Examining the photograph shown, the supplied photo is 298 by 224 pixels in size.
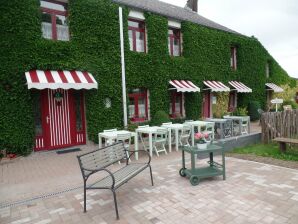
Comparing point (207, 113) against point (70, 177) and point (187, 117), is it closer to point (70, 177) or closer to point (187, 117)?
point (187, 117)

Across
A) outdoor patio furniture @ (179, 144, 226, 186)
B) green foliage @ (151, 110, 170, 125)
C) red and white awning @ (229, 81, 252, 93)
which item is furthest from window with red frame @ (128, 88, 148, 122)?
red and white awning @ (229, 81, 252, 93)

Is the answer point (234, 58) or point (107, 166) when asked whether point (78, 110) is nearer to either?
point (107, 166)

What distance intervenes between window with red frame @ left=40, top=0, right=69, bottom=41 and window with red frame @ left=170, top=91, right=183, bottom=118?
6788 millimetres

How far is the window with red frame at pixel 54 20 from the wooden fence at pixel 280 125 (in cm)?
912

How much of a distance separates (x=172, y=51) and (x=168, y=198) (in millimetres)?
10854

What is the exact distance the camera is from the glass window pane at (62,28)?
9887mm

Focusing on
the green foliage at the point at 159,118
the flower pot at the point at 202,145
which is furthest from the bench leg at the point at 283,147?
the green foliage at the point at 159,118

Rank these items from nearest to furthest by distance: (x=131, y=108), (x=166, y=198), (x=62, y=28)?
(x=166, y=198) → (x=62, y=28) → (x=131, y=108)

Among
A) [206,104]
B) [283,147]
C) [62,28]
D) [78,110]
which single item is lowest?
[283,147]

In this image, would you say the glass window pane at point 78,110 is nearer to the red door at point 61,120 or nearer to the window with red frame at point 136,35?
the red door at point 61,120

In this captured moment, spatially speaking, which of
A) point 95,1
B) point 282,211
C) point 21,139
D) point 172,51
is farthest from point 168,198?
point 172,51

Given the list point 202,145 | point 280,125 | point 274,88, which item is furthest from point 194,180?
point 274,88

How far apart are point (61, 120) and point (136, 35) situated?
5.93 metres

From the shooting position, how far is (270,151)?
815 cm
